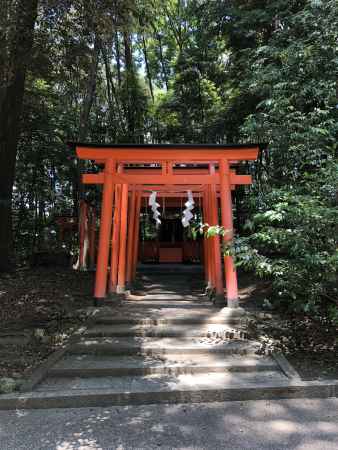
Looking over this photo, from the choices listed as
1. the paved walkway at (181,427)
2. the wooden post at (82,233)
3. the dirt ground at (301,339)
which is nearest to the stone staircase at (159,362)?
the paved walkway at (181,427)

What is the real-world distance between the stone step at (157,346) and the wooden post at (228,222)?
117cm

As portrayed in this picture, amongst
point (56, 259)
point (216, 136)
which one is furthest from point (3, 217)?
point (216, 136)

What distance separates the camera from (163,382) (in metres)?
4.07

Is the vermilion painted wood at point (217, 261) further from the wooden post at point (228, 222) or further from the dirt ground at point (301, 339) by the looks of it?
the dirt ground at point (301, 339)

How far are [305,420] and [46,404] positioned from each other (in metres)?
2.43

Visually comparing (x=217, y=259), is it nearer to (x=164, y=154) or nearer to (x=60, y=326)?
(x=164, y=154)

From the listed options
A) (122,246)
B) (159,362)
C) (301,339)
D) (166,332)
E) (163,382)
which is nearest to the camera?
(163,382)

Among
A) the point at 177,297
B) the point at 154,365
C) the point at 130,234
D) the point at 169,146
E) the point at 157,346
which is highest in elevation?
the point at 169,146

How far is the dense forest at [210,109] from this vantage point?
4395 mm

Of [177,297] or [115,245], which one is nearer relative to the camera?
[115,245]

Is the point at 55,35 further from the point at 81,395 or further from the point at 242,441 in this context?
the point at 242,441

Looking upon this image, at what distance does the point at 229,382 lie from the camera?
4.06m

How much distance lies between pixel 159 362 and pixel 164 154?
3.55 metres

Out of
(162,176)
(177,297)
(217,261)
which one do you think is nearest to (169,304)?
(177,297)
